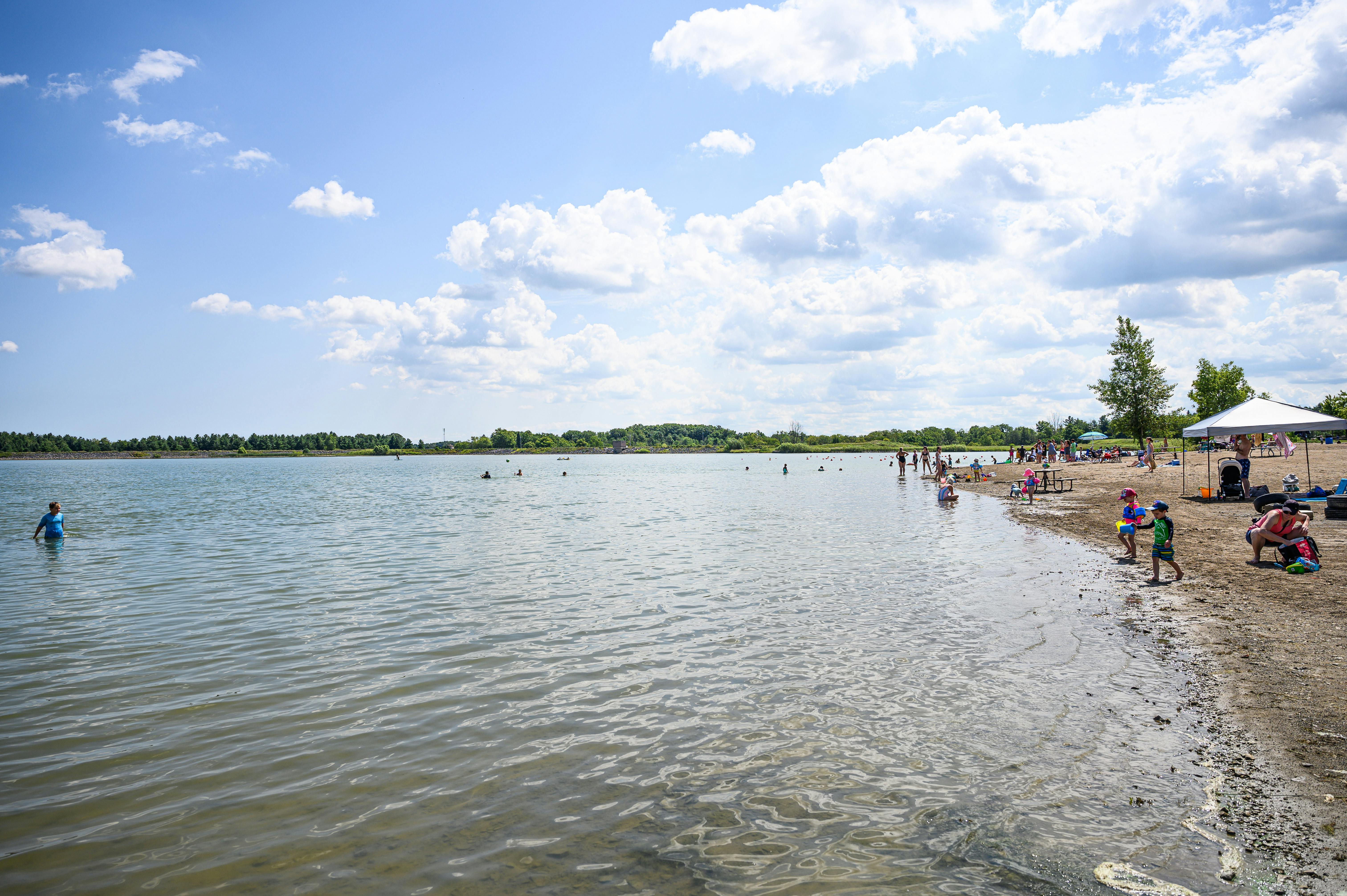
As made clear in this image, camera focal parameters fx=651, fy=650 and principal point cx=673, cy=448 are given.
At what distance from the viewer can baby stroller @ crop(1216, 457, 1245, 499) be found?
28953 millimetres

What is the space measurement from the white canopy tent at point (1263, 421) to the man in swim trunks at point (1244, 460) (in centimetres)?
468

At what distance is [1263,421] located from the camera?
80.1 ft

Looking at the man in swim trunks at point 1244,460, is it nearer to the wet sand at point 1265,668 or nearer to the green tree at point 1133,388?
the wet sand at point 1265,668

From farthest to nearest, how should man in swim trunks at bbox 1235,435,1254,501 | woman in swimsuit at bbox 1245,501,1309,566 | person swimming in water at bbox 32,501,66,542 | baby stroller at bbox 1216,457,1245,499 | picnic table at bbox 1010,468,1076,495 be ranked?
picnic table at bbox 1010,468,1076,495 < man in swim trunks at bbox 1235,435,1254,501 < baby stroller at bbox 1216,457,1245,499 < person swimming in water at bbox 32,501,66,542 < woman in swimsuit at bbox 1245,501,1309,566

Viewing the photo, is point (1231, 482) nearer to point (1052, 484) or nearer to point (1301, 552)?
point (1052, 484)

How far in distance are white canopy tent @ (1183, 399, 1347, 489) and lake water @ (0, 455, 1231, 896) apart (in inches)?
480

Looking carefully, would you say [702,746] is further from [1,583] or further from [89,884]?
[1,583]

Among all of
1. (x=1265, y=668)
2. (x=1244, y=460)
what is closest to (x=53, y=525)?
(x=1265, y=668)

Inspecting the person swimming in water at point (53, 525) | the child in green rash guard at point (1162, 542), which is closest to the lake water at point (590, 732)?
the child in green rash guard at point (1162, 542)

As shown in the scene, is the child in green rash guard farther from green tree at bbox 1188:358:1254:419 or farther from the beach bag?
green tree at bbox 1188:358:1254:419

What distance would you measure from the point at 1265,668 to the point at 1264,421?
67.7 ft

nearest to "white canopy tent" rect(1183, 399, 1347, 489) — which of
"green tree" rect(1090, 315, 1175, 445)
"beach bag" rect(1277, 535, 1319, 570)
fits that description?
"beach bag" rect(1277, 535, 1319, 570)

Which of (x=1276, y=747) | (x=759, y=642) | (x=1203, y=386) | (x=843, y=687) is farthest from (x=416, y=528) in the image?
(x=1203, y=386)

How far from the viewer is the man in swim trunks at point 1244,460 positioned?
2927cm
